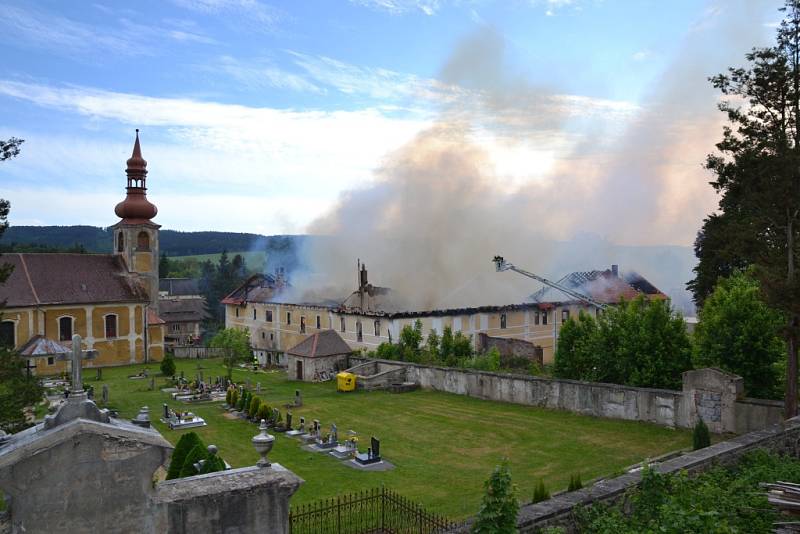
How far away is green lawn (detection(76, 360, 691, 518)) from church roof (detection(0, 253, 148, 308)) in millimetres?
20933

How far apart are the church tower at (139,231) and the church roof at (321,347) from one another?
21.4m

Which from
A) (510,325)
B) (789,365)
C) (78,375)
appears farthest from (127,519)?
(510,325)

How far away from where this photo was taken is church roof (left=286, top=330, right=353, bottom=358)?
38.3 m

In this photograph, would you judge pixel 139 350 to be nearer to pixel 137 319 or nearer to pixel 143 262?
pixel 137 319

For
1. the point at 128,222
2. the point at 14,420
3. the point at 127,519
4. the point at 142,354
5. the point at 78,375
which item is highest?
the point at 128,222

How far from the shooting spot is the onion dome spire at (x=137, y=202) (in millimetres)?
53375

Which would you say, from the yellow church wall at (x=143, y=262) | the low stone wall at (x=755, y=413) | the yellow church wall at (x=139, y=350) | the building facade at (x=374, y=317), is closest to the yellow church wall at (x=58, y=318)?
the yellow church wall at (x=139, y=350)

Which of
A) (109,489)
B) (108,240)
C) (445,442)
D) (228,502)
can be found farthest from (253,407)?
(108,240)

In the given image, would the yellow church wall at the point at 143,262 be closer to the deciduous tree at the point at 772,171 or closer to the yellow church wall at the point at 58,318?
the yellow church wall at the point at 58,318

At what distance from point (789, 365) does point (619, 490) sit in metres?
10.4

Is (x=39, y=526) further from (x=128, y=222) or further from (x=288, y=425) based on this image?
(x=128, y=222)

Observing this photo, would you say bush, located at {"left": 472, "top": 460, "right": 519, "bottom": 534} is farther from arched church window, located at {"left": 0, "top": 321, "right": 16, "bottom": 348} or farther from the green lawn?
arched church window, located at {"left": 0, "top": 321, "right": 16, "bottom": 348}

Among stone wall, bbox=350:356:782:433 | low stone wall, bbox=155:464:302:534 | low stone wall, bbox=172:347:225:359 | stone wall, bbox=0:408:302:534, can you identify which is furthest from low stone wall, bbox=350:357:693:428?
low stone wall, bbox=172:347:225:359

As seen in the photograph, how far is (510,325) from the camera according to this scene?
50594 mm
